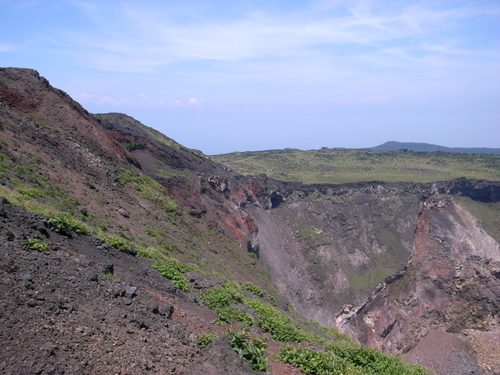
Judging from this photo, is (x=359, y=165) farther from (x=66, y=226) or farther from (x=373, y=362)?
(x=66, y=226)

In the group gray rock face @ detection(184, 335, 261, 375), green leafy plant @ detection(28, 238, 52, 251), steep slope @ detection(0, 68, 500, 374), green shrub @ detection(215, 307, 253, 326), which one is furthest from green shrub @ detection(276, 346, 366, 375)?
green leafy plant @ detection(28, 238, 52, 251)

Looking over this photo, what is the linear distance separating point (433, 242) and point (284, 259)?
16.2 m

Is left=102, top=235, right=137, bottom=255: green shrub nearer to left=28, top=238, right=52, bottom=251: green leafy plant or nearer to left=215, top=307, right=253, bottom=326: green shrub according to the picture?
left=28, top=238, right=52, bottom=251: green leafy plant

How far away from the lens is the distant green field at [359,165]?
64.8 metres

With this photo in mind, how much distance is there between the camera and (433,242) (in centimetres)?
4000

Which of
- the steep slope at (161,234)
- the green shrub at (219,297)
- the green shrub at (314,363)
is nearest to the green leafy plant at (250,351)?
A: the steep slope at (161,234)

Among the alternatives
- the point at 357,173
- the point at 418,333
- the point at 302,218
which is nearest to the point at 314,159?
the point at 357,173

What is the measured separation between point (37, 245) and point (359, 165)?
247 ft

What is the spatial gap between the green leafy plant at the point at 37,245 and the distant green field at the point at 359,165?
2165 inches

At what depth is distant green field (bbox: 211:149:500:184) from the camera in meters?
64.8

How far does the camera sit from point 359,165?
78000mm

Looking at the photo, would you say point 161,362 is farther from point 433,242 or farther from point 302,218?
point 302,218

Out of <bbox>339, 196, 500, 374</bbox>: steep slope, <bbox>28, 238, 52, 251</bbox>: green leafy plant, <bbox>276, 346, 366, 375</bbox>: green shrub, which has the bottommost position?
<bbox>339, 196, 500, 374</bbox>: steep slope

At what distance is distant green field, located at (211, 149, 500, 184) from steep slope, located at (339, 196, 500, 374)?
74.2 ft
